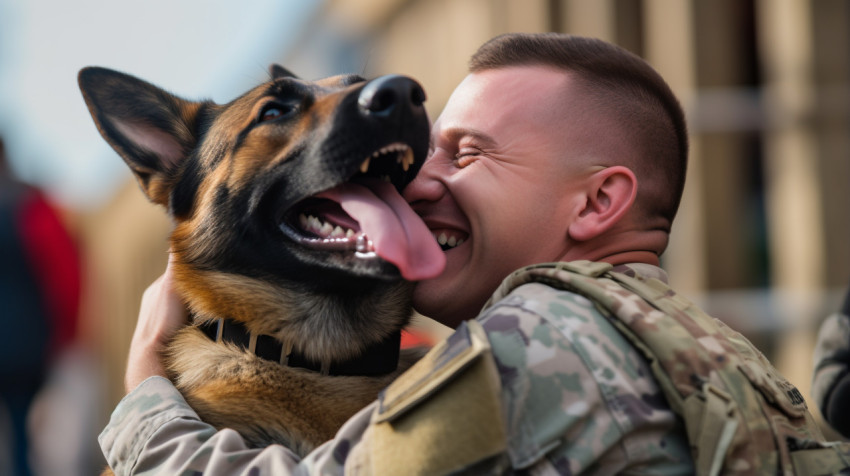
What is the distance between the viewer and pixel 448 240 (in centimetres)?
194

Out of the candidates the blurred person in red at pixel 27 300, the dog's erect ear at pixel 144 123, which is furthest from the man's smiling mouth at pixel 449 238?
the blurred person in red at pixel 27 300

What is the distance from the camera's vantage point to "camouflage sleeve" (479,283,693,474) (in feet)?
4.19

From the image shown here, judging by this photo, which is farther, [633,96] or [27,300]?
[27,300]

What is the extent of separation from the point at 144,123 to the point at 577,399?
149 cm

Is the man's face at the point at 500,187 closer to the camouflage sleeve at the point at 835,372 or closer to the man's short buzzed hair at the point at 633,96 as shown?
the man's short buzzed hair at the point at 633,96

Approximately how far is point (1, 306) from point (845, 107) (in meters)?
5.67

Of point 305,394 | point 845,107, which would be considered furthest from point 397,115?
point 845,107

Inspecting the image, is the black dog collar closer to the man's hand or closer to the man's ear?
the man's hand

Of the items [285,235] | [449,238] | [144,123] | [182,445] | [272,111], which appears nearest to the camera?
[182,445]

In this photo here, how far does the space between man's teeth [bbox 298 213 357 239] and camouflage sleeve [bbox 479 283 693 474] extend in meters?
0.63

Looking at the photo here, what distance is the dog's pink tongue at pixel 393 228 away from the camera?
1.73 m

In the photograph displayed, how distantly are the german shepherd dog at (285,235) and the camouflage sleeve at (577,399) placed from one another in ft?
1.36

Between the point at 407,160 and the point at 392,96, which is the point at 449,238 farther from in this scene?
the point at 392,96

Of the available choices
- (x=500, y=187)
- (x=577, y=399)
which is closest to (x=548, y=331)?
(x=577, y=399)
